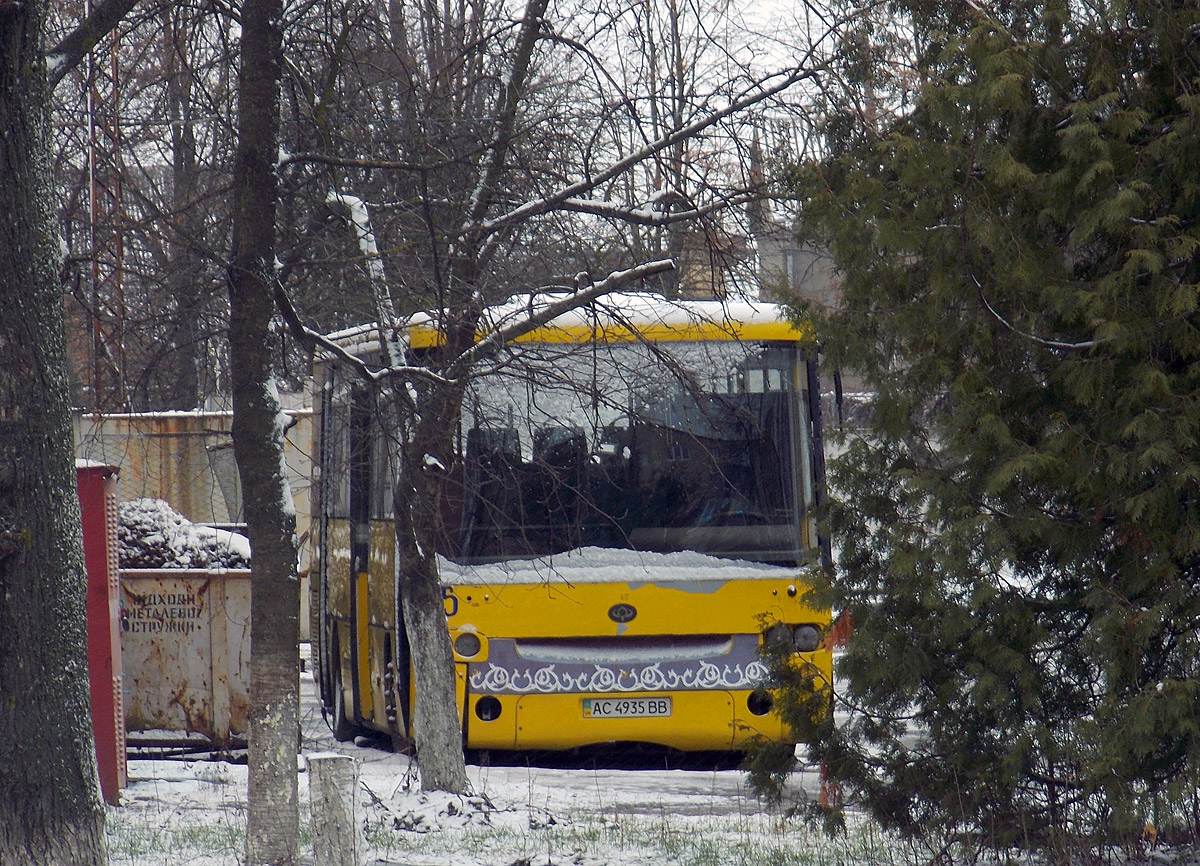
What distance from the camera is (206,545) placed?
33.4 ft

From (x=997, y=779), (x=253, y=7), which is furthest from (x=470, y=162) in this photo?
(x=997, y=779)

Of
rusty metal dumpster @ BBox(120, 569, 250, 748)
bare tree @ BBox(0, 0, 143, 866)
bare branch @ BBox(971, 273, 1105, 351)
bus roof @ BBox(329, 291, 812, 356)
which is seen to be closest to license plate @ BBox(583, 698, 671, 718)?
bus roof @ BBox(329, 291, 812, 356)

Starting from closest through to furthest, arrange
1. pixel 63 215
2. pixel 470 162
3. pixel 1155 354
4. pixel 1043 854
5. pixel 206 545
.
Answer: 1. pixel 1155 354
2. pixel 1043 854
3. pixel 470 162
4. pixel 63 215
5. pixel 206 545

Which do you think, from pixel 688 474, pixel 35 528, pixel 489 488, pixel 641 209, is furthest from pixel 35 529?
pixel 688 474

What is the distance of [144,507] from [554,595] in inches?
139

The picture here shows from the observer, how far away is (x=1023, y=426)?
18.0ft

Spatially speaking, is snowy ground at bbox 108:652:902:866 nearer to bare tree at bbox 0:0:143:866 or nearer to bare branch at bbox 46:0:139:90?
bare tree at bbox 0:0:143:866

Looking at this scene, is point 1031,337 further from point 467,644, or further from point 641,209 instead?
point 467,644

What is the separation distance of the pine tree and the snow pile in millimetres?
5485

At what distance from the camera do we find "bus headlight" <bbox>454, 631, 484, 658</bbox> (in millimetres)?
8680

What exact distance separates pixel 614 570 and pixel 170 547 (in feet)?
11.1

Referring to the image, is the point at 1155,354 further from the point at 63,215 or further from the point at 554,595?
the point at 63,215

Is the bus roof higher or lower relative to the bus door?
higher

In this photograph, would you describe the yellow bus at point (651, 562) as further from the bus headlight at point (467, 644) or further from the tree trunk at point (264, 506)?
the tree trunk at point (264, 506)
